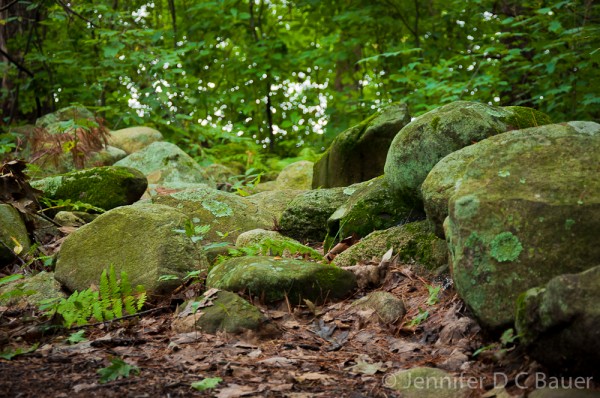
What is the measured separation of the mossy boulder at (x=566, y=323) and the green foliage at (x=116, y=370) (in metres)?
1.90

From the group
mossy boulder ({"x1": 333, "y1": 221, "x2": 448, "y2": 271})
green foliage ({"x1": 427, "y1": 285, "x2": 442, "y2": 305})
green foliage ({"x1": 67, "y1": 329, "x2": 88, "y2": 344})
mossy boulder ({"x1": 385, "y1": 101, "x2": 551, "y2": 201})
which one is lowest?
green foliage ({"x1": 427, "y1": 285, "x2": 442, "y2": 305})

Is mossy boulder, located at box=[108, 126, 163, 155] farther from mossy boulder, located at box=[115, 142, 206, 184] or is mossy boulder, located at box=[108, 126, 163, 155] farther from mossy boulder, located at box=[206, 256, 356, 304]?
mossy boulder, located at box=[206, 256, 356, 304]

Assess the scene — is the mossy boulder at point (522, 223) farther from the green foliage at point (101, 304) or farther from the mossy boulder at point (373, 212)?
the green foliage at point (101, 304)

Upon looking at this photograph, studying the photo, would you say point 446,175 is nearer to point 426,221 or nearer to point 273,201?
point 426,221

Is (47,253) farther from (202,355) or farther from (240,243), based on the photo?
(202,355)

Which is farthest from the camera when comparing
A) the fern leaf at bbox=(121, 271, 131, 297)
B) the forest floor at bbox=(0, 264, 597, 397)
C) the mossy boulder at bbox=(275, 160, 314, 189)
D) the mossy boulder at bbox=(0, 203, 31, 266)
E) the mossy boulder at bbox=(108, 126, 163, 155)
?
the mossy boulder at bbox=(108, 126, 163, 155)

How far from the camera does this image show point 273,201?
7133 millimetres

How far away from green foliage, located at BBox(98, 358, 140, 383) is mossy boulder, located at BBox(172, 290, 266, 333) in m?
0.74

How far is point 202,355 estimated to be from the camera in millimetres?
3391

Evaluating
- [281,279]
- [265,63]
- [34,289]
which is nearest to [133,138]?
[265,63]

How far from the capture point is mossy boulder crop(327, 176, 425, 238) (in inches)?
213

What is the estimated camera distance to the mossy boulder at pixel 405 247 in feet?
14.9

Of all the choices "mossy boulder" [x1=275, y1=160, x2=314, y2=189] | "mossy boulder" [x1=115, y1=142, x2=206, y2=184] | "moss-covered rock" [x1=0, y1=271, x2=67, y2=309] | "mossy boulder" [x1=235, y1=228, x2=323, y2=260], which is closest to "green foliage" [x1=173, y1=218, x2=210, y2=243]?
"mossy boulder" [x1=235, y1=228, x2=323, y2=260]

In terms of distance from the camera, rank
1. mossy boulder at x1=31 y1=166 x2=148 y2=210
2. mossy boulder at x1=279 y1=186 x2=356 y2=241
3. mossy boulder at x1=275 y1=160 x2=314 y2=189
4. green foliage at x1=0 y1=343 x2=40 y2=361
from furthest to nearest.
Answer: mossy boulder at x1=275 y1=160 x2=314 y2=189 < mossy boulder at x1=31 y1=166 x2=148 y2=210 < mossy boulder at x1=279 y1=186 x2=356 y2=241 < green foliage at x1=0 y1=343 x2=40 y2=361
